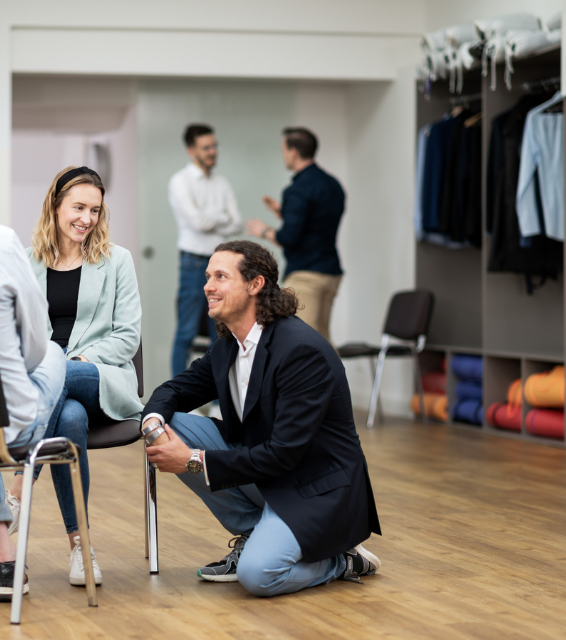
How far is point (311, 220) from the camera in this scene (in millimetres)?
6426

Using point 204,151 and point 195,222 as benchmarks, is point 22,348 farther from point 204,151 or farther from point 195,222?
point 204,151

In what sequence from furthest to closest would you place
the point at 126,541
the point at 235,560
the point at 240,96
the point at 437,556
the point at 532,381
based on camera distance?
the point at 240,96 < the point at 532,381 < the point at 126,541 < the point at 437,556 < the point at 235,560

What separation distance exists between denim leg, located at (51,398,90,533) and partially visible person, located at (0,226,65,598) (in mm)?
221

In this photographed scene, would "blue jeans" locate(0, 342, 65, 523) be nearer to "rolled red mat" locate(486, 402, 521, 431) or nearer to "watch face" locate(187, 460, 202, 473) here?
"watch face" locate(187, 460, 202, 473)

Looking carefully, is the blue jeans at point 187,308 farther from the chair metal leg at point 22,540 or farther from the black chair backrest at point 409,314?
the chair metal leg at point 22,540

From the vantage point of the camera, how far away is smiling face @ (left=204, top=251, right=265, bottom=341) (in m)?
2.68

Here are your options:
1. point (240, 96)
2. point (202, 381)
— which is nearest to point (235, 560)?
point (202, 381)

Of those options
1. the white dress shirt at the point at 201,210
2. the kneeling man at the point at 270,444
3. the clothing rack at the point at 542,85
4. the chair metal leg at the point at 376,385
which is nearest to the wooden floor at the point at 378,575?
the kneeling man at the point at 270,444

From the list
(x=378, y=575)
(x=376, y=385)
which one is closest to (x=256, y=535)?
(x=378, y=575)

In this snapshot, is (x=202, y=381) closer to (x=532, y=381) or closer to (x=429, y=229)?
(x=532, y=381)

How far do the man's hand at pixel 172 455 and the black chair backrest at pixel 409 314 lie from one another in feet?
13.1

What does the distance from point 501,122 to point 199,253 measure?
2242 mm

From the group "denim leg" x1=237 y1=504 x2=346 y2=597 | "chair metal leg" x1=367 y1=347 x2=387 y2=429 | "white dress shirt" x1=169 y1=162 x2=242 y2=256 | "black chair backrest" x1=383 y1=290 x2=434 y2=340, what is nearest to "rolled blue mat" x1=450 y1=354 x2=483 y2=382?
"black chair backrest" x1=383 y1=290 x2=434 y2=340

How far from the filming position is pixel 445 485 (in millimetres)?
4309
